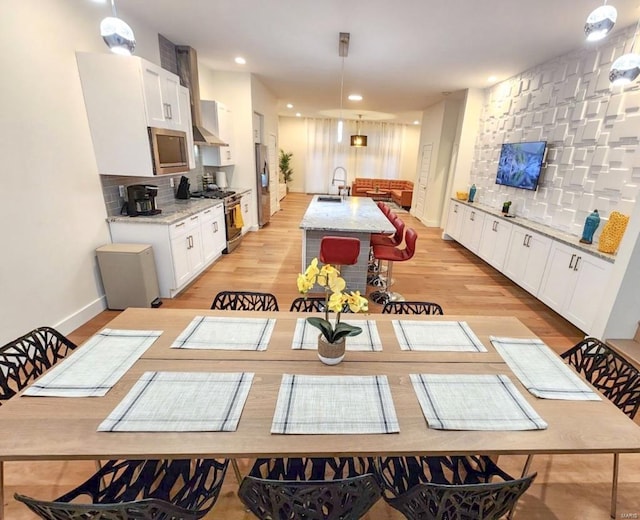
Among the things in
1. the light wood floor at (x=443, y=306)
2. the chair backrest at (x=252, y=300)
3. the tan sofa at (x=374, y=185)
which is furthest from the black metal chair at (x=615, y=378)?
the tan sofa at (x=374, y=185)

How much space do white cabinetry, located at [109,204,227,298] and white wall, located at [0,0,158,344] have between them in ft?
0.99

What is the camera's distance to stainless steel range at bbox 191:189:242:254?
15.5 ft

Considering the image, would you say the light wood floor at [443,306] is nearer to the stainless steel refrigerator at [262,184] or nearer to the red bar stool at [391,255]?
the red bar stool at [391,255]

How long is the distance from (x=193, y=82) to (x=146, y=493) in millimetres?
4809

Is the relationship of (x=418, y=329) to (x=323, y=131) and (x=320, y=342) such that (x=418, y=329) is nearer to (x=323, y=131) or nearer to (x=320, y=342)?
(x=320, y=342)

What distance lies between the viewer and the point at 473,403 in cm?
112

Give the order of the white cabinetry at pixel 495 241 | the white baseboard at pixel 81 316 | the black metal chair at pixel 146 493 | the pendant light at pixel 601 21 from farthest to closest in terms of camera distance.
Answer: the white cabinetry at pixel 495 241 → the white baseboard at pixel 81 316 → the pendant light at pixel 601 21 → the black metal chair at pixel 146 493

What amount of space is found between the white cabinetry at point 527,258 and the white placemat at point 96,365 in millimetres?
3933

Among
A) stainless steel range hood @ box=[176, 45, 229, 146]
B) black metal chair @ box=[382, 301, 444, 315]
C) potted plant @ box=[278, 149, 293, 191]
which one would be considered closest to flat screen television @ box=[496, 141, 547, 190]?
black metal chair @ box=[382, 301, 444, 315]

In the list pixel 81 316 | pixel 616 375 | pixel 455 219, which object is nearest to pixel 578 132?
pixel 455 219

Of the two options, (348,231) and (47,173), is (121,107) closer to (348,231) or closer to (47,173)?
(47,173)

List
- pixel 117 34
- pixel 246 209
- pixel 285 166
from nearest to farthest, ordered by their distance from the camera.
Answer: pixel 117 34, pixel 246 209, pixel 285 166

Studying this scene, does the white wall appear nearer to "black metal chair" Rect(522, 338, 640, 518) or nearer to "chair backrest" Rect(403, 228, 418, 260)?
"chair backrest" Rect(403, 228, 418, 260)

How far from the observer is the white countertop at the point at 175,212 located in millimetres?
3146
